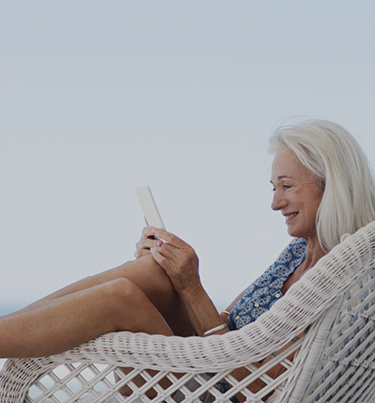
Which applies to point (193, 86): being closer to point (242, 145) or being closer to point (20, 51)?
point (242, 145)

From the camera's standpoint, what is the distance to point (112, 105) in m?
14.3

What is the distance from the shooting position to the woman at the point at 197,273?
1.43 meters

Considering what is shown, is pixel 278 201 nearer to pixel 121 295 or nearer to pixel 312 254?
pixel 312 254

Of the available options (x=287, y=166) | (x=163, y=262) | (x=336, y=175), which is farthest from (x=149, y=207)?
(x=336, y=175)

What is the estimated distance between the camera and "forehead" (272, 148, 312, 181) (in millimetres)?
1907

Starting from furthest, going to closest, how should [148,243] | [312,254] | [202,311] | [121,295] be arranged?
1. [312,254]
2. [148,243]
3. [202,311]
4. [121,295]

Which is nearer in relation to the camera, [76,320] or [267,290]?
[76,320]

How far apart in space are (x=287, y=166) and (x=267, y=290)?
44 cm

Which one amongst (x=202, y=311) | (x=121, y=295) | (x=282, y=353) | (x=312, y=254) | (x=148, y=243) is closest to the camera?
(x=282, y=353)

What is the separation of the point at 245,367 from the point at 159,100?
42.2 feet

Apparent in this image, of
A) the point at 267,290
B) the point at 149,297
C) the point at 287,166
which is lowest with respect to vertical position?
the point at 267,290

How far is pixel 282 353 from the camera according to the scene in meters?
1.35

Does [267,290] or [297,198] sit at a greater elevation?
[297,198]

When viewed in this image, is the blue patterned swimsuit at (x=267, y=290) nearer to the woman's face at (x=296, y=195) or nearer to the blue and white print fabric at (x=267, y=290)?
the blue and white print fabric at (x=267, y=290)
